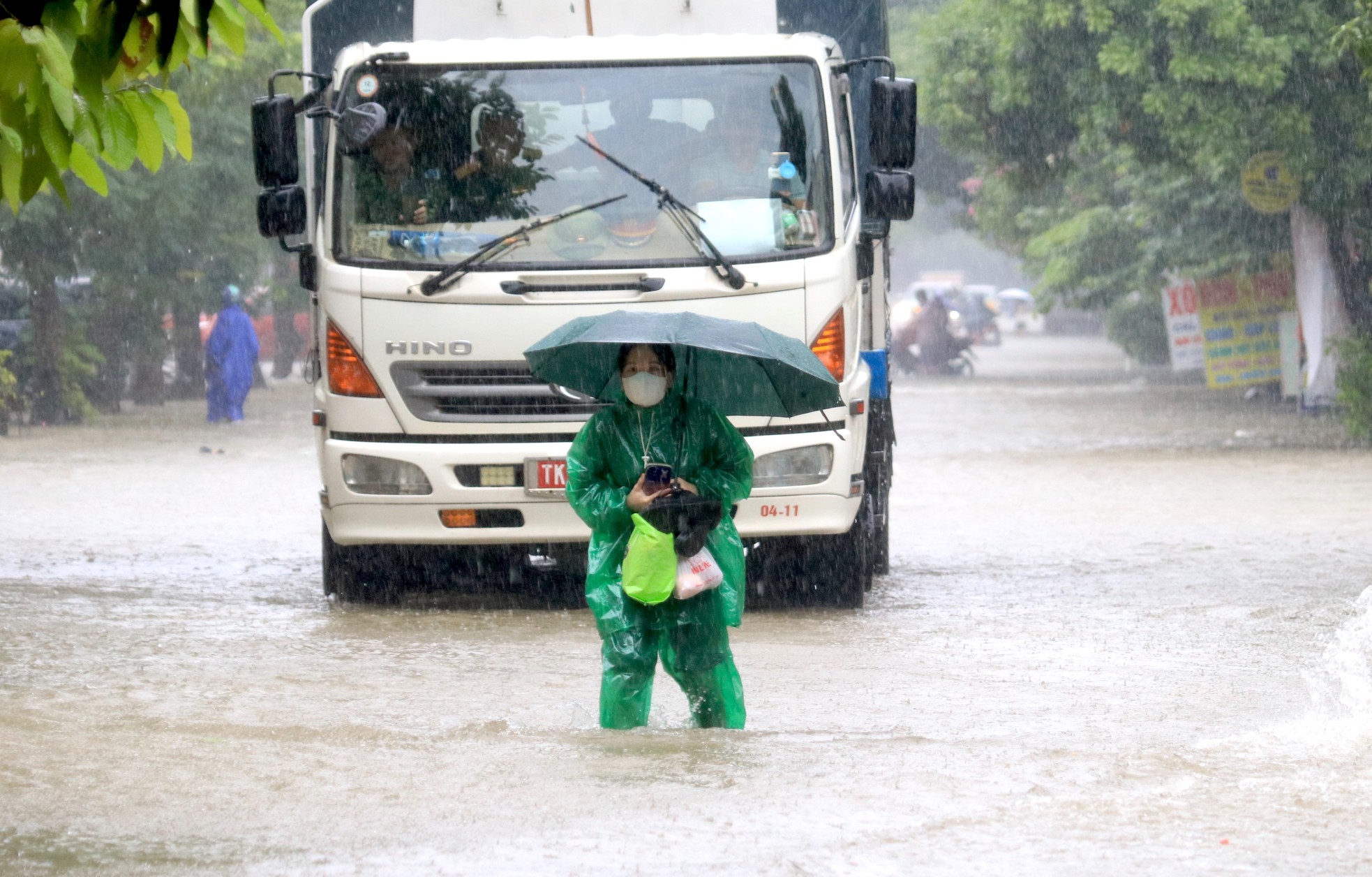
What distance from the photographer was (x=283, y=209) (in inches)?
363

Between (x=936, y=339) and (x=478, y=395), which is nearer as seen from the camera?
(x=478, y=395)

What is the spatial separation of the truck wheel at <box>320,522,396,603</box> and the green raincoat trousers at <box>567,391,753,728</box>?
4008 mm

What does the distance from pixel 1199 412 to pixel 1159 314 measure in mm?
12154

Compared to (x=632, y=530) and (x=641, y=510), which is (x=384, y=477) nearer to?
(x=632, y=530)

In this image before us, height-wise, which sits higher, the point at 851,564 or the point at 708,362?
the point at 708,362

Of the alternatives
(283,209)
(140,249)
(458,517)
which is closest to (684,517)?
(458,517)

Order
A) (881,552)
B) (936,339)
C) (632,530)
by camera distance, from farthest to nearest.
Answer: (936,339)
(881,552)
(632,530)

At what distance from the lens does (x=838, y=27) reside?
10.3 metres

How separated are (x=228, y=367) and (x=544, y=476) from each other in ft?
57.5

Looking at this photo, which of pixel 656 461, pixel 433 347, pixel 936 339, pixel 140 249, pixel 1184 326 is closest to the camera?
pixel 656 461

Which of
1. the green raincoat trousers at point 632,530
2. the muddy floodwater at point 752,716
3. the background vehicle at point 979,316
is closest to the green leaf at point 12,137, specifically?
the muddy floodwater at point 752,716

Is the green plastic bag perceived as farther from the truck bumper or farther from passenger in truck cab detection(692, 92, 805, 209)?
passenger in truck cab detection(692, 92, 805, 209)

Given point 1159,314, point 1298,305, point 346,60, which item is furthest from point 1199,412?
point 346,60

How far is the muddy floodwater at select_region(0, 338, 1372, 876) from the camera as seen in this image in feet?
16.3
